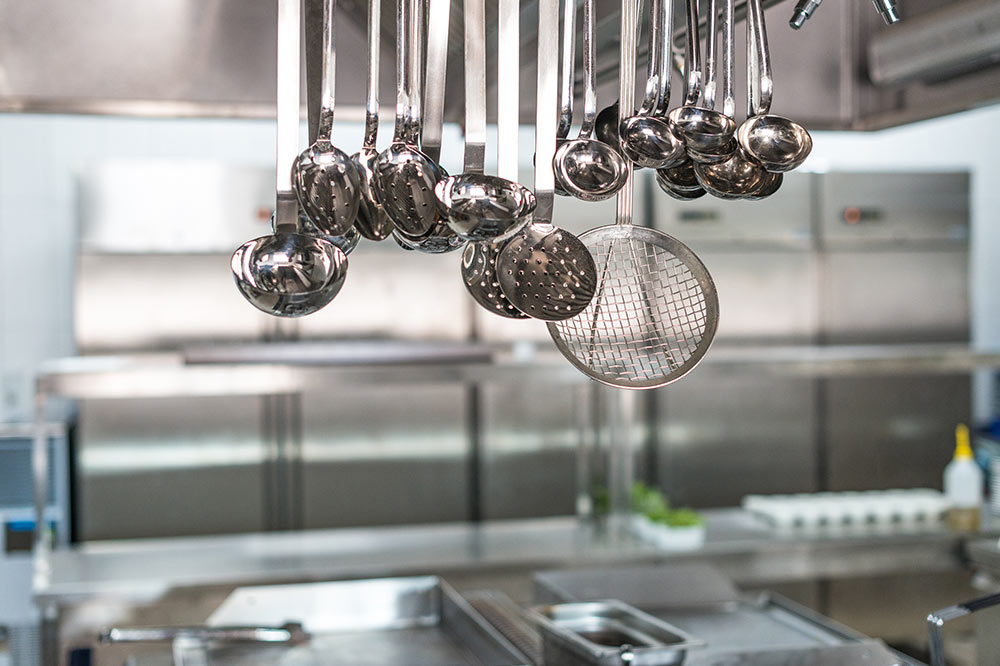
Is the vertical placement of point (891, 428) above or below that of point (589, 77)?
below

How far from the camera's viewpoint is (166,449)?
10.7 feet

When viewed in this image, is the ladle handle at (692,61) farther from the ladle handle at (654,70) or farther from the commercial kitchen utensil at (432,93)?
the commercial kitchen utensil at (432,93)

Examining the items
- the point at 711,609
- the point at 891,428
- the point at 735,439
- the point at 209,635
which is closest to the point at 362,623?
the point at 209,635

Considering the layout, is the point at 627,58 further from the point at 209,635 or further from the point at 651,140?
the point at 209,635

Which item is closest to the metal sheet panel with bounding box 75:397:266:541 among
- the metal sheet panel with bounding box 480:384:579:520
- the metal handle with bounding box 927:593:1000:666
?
the metal sheet panel with bounding box 480:384:579:520

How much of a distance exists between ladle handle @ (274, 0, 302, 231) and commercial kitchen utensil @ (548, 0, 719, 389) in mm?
258

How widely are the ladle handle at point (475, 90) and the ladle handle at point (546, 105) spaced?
0.04m

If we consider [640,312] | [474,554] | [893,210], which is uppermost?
[893,210]

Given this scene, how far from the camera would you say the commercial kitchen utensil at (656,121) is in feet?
2.60

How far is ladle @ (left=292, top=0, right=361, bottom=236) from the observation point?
0.73 metres

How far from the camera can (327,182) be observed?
2.39ft

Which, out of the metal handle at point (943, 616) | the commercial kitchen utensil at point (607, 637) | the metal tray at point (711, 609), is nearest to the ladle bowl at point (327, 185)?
the commercial kitchen utensil at point (607, 637)

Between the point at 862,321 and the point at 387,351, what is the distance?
190cm

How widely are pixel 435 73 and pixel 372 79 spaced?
1.9 inches
